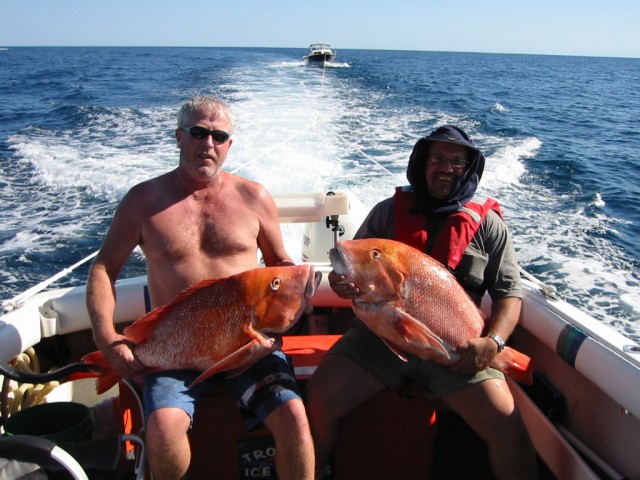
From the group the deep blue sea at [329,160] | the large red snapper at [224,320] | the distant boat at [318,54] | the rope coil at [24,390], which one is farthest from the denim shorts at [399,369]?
the distant boat at [318,54]

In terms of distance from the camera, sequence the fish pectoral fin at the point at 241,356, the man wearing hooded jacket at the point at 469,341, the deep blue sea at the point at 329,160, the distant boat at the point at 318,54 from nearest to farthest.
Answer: the fish pectoral fin at the point at 241,356
the man wearing hooded jacket at the point at 469,341
the deep blue sea at the point at 329,160
the distant boat at the point at 318,54

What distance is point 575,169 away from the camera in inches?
475

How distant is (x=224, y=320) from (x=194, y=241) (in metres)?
0.55

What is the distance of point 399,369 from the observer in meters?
2.57

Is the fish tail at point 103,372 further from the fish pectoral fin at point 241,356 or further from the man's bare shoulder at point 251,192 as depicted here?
the man's bare shoulder at point 251,192

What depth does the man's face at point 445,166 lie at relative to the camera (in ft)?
9.01

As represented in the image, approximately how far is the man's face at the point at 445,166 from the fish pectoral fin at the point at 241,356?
3.85ft

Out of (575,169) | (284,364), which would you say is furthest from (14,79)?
(284,364)

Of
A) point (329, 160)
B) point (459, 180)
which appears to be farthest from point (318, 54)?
point (459, 180)

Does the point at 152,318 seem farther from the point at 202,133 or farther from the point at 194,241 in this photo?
the point at 202,133

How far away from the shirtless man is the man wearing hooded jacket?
25 centimetres

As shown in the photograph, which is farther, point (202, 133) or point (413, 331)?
point (202, 133)

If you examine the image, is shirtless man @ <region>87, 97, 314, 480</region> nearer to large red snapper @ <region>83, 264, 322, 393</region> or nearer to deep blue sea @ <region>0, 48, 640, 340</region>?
large red snapper @ <region>83, 264, 322, 393</region>

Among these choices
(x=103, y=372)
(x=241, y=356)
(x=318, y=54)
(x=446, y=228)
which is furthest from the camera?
(x=318, y=54)
